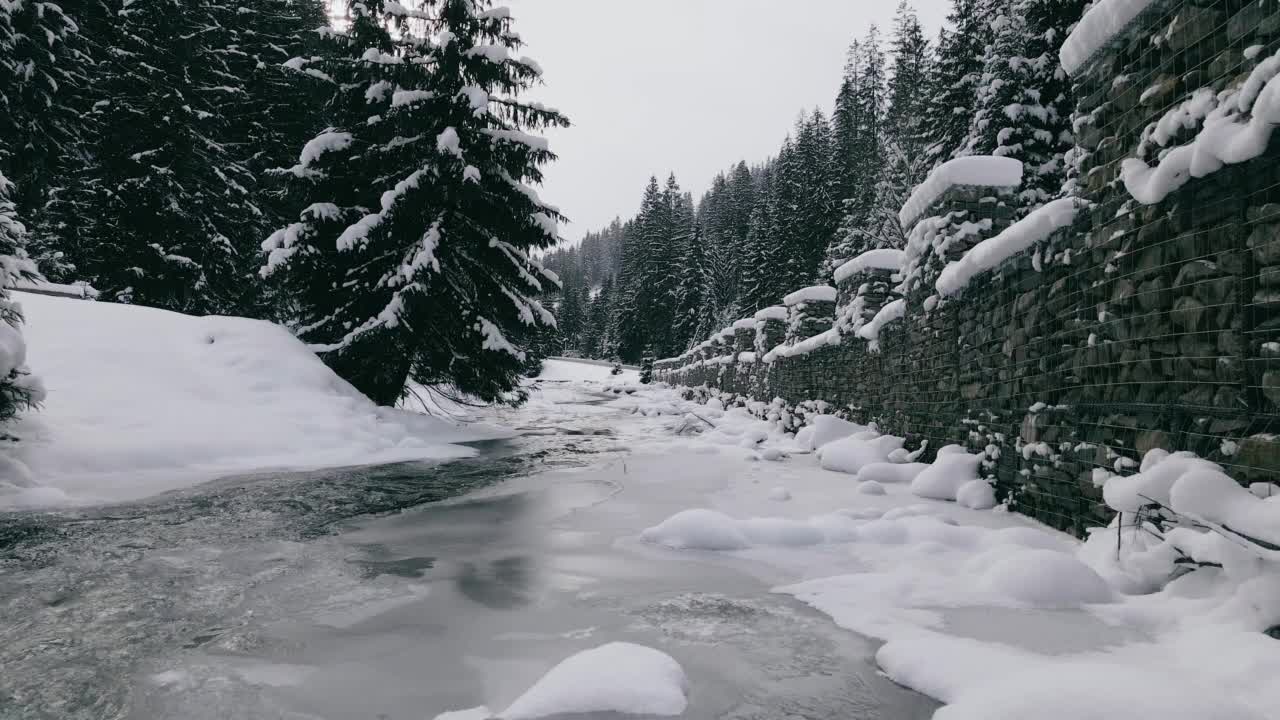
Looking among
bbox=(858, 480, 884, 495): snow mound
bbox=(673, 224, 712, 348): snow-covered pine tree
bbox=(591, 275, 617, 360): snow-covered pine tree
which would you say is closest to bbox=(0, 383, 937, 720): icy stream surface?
bbox=(858, 480, 884, 495): snow mound

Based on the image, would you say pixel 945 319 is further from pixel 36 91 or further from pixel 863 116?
pixel 863 116

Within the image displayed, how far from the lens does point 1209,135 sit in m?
2.56

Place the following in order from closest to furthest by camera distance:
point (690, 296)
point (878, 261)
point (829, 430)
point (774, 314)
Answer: point (829, 430) < point (878, 261) < point (774, 314) < point (690, 296)

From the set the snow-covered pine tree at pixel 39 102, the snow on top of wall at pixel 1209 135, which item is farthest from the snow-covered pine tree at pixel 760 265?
the snow on top of wall at pixel 1209 135

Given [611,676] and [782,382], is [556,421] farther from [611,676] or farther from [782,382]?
[611,676]

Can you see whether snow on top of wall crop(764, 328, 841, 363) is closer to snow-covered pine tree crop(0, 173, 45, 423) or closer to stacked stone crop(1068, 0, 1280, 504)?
stacked stone crop(1068, 0, 1280, 504)

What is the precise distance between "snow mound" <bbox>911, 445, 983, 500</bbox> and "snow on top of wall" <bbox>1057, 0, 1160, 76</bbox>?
111 inches

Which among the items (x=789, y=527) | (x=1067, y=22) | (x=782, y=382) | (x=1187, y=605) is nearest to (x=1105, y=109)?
(x=1187, y=605)

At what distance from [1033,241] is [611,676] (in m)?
3.87

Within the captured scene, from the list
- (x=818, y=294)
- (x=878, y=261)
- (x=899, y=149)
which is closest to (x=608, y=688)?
(x=878, y=261)

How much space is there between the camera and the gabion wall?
2422mm

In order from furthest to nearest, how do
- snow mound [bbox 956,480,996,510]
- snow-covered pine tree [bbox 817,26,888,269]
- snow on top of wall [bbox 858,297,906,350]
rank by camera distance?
snow-covered pine tree [bbox 817,26,888,269], snow on top of wall [bbox 858,297,906,350], snow mound [bbox 956,480,996,510]

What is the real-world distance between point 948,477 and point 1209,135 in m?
3.02

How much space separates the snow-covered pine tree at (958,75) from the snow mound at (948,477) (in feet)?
55.5
